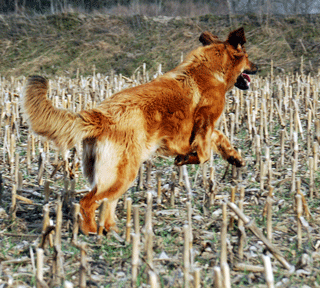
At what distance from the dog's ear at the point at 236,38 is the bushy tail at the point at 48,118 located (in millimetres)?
2108

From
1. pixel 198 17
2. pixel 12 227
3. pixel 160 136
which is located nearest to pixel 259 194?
pixel 160 136

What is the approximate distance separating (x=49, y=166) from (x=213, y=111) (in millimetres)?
2395

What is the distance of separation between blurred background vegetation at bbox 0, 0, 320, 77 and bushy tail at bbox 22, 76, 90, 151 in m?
15.1

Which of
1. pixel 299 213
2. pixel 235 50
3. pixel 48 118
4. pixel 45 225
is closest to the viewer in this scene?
pixel 45 225

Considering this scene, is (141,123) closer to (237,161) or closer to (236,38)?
(237,161)

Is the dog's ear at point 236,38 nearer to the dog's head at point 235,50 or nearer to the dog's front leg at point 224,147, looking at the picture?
the dog's head at point 235,50

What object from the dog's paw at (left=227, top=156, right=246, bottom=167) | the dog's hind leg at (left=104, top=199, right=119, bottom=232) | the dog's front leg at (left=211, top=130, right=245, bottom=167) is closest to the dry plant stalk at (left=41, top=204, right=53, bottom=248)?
the dog's hind leg at (left=104, top=199, right=119, bottom=232)

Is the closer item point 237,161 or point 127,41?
point 237,161

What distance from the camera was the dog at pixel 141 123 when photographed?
329cm

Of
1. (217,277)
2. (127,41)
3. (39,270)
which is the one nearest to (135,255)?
(39,270)

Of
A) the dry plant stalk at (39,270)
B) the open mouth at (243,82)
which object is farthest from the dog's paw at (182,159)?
the dry plant stalk at (39,270)

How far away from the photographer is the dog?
3289 millimetres

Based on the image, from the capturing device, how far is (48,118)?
323 cm

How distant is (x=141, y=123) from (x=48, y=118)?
774 mm
